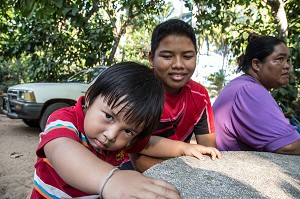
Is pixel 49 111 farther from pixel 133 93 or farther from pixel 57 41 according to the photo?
pixel 133 93

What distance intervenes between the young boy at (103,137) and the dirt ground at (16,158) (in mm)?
2576

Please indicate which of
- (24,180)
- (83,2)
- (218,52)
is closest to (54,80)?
(24,180)

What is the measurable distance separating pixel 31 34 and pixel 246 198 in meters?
6.45

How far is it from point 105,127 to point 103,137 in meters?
0.04

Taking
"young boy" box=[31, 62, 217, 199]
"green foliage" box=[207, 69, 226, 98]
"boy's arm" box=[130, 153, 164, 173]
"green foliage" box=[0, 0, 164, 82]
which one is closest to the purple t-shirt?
"boy's arm" box=[130, 153, 164, 173]

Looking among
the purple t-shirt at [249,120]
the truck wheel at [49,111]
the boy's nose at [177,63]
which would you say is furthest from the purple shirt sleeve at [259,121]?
the truck wheel at [49,111]

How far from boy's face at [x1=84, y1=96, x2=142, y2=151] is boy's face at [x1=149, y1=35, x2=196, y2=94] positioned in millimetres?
592

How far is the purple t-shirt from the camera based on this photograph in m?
1.62

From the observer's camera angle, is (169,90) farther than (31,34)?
No

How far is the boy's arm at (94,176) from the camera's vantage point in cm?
70

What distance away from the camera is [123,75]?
104 centimetres

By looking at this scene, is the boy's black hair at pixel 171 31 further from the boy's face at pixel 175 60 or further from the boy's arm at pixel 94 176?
the boy's arm at pixel 94 176

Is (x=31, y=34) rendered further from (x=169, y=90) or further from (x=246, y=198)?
(x=246, y=198)

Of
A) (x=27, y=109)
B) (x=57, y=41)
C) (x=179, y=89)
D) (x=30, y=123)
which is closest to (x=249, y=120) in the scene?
(x=179, y=89)
